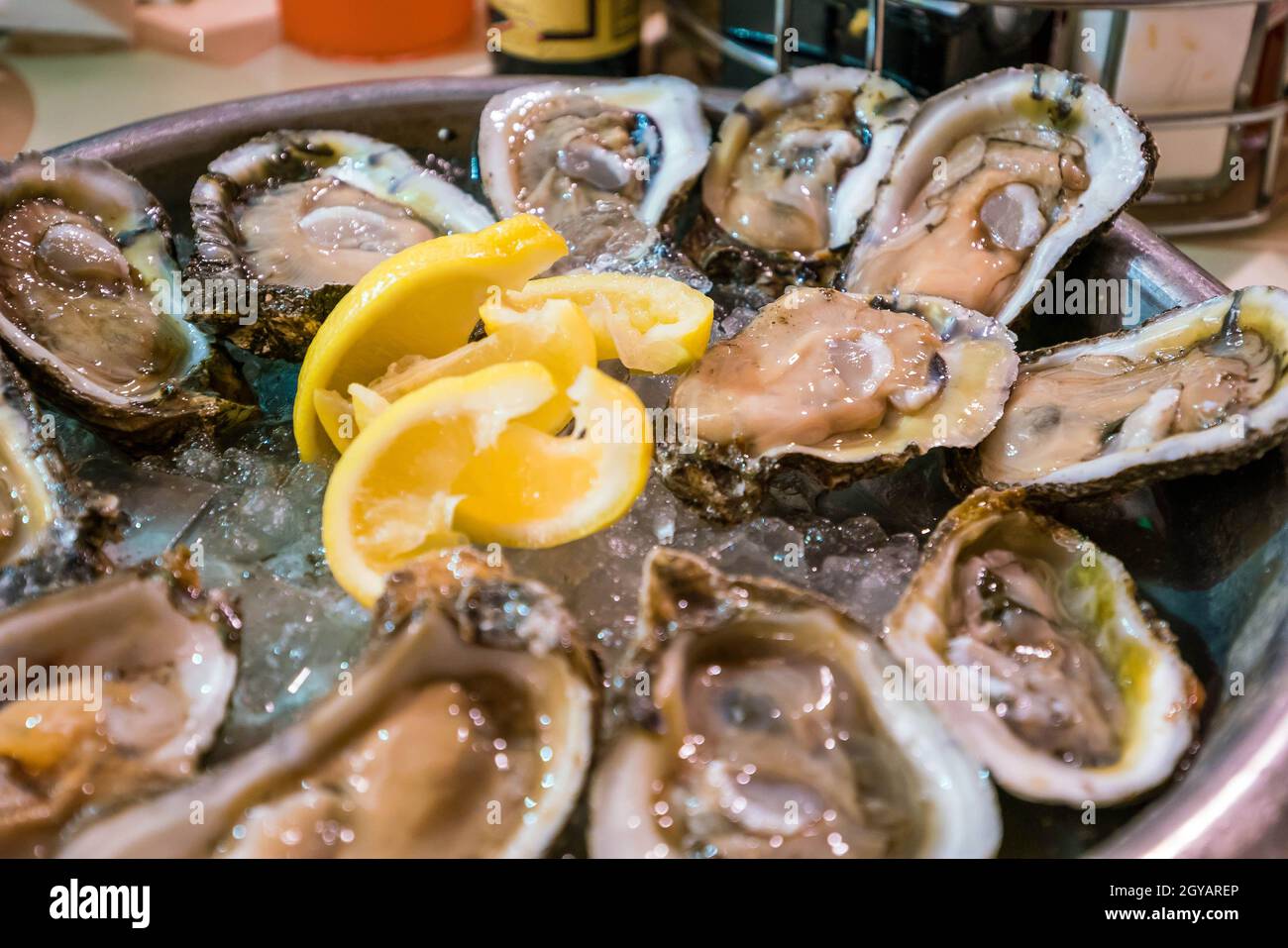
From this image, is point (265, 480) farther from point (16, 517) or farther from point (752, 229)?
point (752, 229)

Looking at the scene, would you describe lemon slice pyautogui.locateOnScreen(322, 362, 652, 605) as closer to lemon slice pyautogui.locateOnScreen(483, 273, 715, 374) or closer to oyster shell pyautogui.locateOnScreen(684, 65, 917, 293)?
lemon slice pyautogui.locateOnScreen(483, 273, 715, 374)

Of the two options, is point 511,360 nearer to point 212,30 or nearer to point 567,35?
point 567,35

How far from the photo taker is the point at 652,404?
134 cm

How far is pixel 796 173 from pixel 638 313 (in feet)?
1.67

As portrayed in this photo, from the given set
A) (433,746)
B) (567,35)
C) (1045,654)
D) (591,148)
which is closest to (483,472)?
(433,746)

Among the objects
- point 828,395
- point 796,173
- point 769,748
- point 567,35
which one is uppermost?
point 567,35

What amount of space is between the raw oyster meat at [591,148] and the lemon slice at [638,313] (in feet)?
1.09

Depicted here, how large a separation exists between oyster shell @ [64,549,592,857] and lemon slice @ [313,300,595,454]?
0.25 m

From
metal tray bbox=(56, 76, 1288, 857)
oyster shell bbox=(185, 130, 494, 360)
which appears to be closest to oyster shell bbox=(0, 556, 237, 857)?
oyster shell bbox=(185, 130, 494, 360)

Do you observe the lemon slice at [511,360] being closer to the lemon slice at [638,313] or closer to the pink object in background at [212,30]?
the lemon slice at [638,313]

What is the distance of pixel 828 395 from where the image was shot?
1.24m

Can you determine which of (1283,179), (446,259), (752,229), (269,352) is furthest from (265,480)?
(1283,179)

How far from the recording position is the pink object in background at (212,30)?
9.17ft

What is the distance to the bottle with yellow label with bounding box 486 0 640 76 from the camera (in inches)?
79.4
